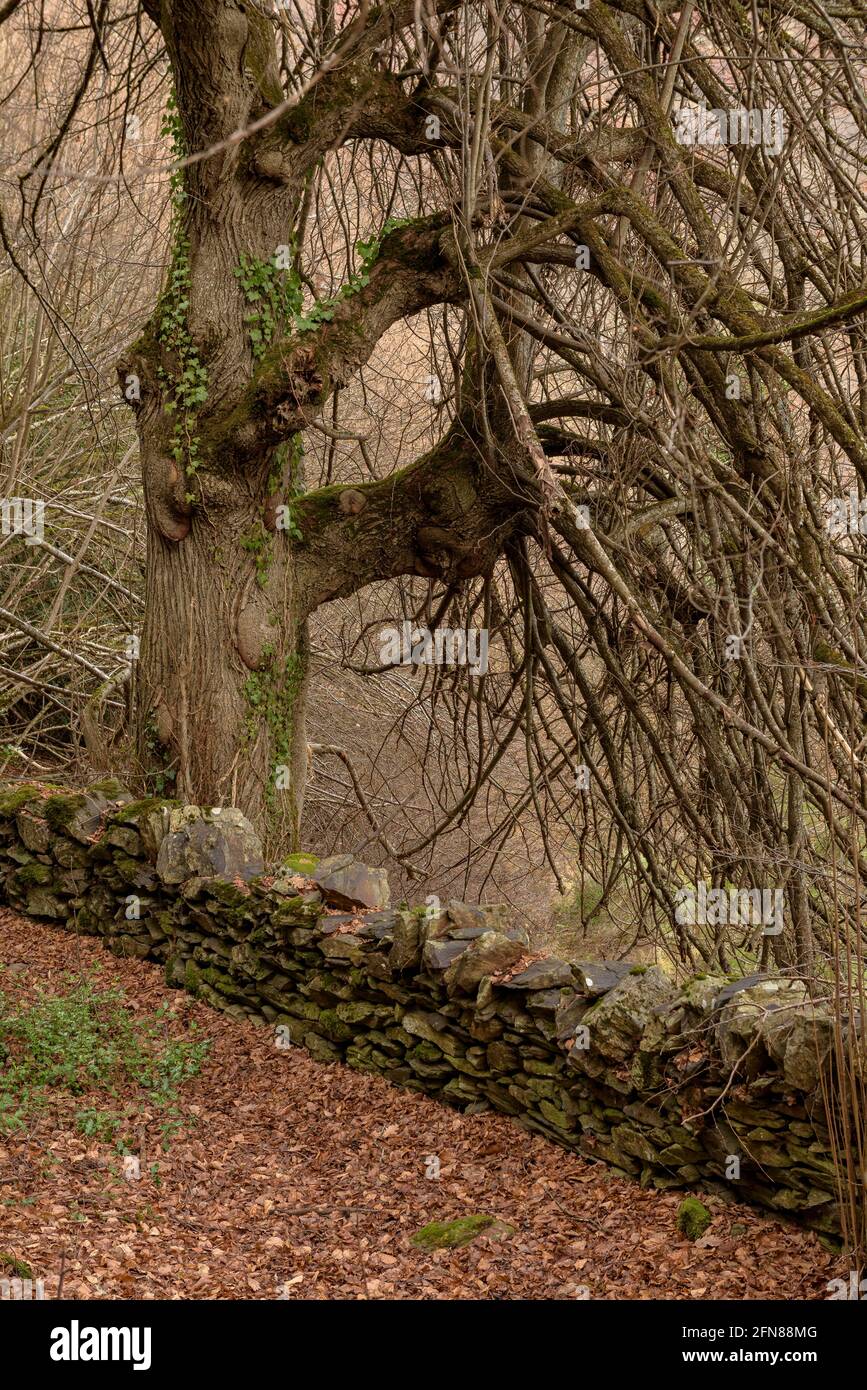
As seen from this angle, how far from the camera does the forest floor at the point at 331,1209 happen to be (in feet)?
12.8

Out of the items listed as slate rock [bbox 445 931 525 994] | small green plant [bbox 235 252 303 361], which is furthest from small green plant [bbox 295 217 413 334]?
slate rock [bbox 445 931 525 994]

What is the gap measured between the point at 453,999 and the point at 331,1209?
1.05m

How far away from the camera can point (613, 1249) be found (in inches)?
164

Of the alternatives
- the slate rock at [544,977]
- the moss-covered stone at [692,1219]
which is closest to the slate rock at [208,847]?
the slate rock at [544,977]

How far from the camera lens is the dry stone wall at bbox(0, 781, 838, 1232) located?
4.09m

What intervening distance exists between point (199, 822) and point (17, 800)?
2.07m

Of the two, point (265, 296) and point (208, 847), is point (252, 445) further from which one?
point (208, 847)

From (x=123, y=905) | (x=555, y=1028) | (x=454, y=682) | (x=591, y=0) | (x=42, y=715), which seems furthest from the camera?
(x=42, y=715)

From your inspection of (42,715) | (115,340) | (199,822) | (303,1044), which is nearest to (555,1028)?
(303,1044)

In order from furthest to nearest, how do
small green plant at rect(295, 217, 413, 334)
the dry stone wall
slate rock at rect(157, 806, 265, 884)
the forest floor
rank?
1. slate rock at rect(157, 806, 265, 884)
2. small green plant at rect(295, 217, 413, 334)
3. the dry stone wall
4. the forest floor

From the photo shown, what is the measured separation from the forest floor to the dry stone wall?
0.50ft

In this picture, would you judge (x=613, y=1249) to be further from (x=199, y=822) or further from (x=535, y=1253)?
(x=199, y=822)

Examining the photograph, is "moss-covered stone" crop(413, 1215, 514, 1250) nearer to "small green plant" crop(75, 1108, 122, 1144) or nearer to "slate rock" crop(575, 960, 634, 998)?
"slate rock" crop(575, 960, 634, 998)

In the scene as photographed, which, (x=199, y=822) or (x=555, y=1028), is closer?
(x=555, y=1028)
